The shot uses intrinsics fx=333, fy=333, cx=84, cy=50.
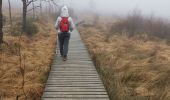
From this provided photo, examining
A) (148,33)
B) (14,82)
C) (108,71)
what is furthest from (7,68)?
(148,33)

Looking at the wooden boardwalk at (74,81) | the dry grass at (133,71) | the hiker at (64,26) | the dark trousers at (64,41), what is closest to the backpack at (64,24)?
the hiker at (64,26)

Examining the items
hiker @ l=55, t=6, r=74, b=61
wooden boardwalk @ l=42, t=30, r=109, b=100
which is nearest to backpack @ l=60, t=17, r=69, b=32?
hiker @ l=55, t=6, r=74, b=61

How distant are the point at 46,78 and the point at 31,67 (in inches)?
41.1

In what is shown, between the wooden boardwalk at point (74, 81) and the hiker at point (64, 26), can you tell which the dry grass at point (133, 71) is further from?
the hiker at point (64, 26)

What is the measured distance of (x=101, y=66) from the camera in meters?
9.88

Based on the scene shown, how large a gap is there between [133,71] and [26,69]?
9.74ft

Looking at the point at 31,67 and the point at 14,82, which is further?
the point at 31,67

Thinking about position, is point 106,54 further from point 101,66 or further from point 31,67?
point 31,67

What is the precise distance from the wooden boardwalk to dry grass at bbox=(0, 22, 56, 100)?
0.23 m

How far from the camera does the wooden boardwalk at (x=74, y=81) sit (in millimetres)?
7121

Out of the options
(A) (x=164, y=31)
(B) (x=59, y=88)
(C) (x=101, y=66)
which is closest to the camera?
(B) (x=59, y=88)

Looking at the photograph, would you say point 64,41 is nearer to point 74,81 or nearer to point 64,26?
point 64,26

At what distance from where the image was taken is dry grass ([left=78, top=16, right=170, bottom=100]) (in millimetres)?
7488

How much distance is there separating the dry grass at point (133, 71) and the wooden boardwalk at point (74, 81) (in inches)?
9.9
